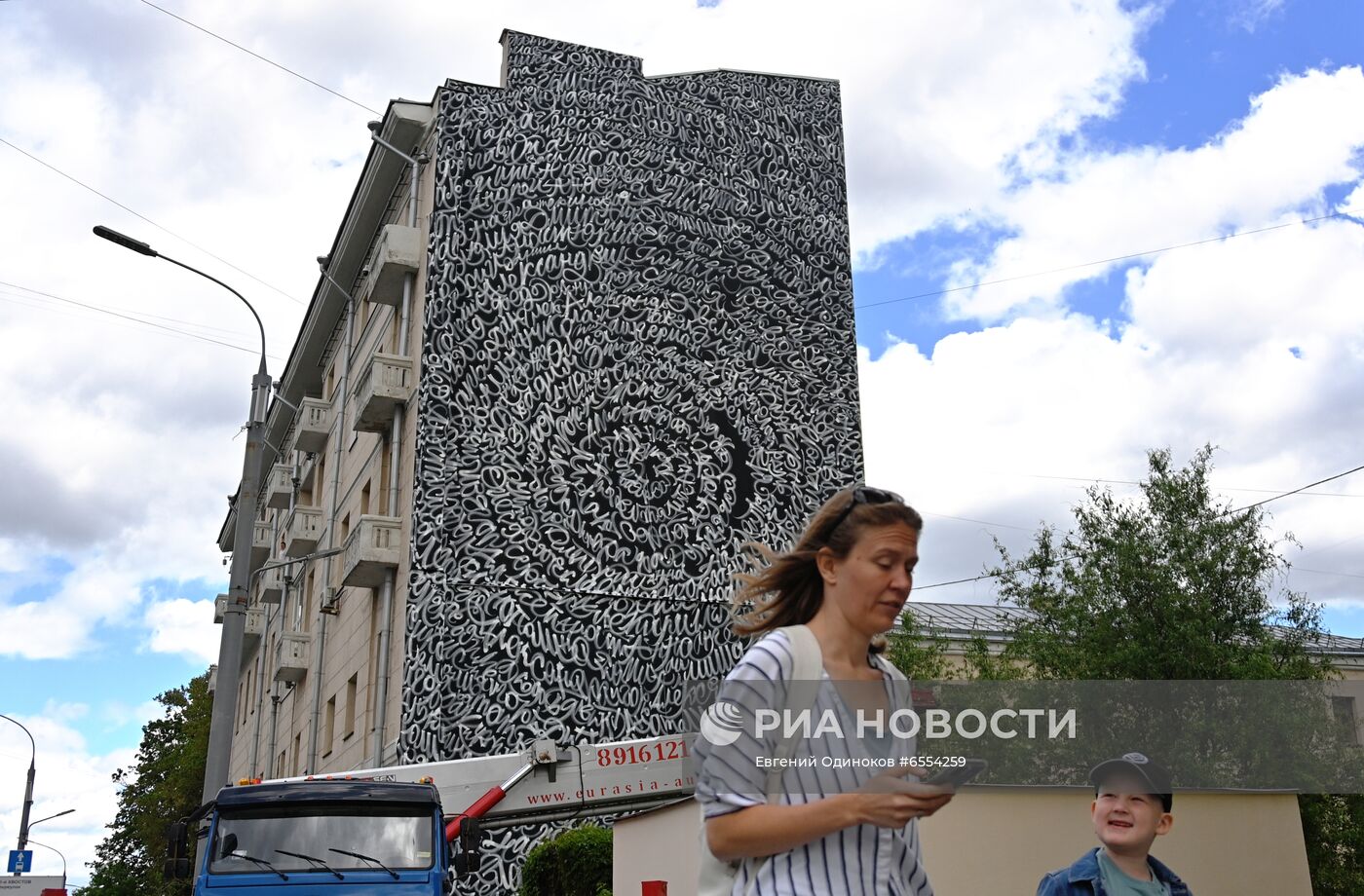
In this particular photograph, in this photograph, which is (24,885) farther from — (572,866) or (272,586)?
(572,866)

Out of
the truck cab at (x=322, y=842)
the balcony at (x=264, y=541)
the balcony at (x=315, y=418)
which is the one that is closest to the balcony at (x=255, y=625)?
the balcony at (x=264, y=541)

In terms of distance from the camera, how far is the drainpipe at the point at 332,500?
3278 cm

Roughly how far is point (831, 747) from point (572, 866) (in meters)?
20.6

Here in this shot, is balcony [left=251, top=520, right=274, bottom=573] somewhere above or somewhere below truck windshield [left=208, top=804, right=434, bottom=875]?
above

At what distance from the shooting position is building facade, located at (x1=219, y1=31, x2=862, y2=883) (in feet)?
85.0

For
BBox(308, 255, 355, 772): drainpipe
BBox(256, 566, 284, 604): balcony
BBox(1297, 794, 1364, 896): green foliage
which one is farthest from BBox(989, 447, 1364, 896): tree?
BBox(256, 566, 284, 604): balcony

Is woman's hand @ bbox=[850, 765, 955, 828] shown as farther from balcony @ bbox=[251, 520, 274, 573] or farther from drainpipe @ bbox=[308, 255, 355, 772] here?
balcony @ bbox=[251, 520, 274, 573]

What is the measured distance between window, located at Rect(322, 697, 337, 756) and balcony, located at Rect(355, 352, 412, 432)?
24.0ft

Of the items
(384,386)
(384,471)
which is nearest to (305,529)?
(384,471)

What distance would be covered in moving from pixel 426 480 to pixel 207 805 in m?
13.6

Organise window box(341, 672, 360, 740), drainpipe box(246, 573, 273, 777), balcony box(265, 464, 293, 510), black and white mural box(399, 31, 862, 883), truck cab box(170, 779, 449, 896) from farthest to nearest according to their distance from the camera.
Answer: drainpipe box(246, 573, 273, 777)
balcony box(265, 464, 293, 510)
window box(341, 672, 360, 740)
black and white mural box(399, 31, 862, 883)
truck cab box(170, 779, 449, 896)

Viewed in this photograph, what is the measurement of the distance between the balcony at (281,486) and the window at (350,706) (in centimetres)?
1358

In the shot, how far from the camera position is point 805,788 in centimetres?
295

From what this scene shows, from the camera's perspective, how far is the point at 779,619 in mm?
3293
